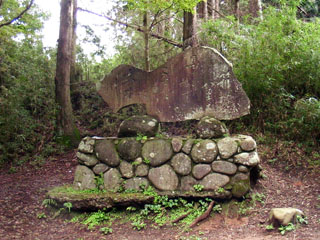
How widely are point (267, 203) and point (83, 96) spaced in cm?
695

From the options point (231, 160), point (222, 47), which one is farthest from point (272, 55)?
point (231, 160)

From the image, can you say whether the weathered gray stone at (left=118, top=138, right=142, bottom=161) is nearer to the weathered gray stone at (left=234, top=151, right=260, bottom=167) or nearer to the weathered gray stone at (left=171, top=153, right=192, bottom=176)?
the weathered gray stone at (left=171, top=153, right=192, bottom=176)

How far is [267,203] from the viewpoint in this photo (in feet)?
13.8

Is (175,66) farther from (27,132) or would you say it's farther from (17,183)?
(27,132)

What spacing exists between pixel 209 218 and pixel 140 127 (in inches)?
68.8

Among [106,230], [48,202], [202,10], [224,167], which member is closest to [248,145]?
[224,167]

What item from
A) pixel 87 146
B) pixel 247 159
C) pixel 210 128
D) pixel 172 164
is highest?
pixel 210 128

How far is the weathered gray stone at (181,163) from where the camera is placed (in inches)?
171

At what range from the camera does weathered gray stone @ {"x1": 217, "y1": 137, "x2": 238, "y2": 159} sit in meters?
4.21

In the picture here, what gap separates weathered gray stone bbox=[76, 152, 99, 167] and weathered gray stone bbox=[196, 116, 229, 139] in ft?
5.72

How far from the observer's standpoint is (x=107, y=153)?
15.5 ft

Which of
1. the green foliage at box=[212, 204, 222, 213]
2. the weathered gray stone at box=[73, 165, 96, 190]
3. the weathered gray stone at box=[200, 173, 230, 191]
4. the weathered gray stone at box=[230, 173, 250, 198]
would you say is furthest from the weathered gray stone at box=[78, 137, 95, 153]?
the weathered gray stone at box=[230, 173, 250, 198]

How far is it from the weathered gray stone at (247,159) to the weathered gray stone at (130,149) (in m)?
1.49

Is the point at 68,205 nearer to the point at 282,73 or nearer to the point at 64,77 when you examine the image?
the point at 64,77
